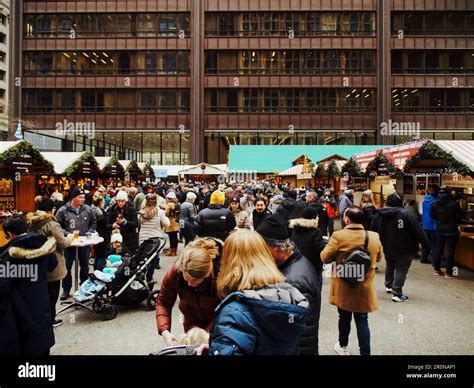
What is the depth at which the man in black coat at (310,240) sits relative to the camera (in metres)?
5.12

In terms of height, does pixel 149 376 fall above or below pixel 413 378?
above

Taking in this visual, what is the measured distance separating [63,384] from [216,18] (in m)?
42.1

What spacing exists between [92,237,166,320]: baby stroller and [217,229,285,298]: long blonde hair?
13.5ft

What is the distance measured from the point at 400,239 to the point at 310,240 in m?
2.70

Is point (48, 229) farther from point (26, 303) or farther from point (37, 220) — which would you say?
point (26, 303)

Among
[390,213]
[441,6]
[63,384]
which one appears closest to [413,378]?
[63,384]

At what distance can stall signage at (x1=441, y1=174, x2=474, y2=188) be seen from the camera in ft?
39.4

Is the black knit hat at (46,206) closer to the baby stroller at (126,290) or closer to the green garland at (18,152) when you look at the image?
the baby stroller at (126,290)

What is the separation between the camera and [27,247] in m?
3.76

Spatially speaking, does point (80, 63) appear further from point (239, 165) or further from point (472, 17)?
point (472, 17)

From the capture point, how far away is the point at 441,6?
3869 cm

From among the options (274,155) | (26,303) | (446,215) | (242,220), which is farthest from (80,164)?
(274,155)

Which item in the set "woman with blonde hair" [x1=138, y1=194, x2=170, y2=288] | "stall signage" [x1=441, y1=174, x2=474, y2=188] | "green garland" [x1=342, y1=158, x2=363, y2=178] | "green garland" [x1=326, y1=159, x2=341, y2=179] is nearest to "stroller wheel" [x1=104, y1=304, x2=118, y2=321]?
"woman with blonde hair" [x1=138, y1=194, x2=170, y2=288]

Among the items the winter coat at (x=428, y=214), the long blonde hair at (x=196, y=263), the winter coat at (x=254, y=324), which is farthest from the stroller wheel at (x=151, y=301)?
the winter coat at (x=428, y=214)
